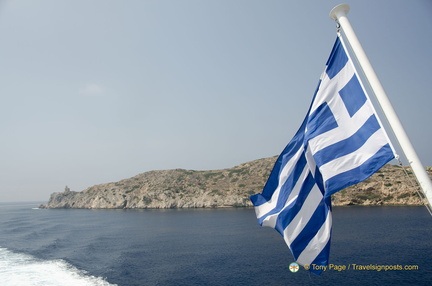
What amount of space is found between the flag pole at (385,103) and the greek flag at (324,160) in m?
0.65

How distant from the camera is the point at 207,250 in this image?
143ft

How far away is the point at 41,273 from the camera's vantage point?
32875 millimetres

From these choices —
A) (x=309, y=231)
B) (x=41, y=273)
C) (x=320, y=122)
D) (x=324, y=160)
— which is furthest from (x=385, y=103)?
(x=41, y=273)

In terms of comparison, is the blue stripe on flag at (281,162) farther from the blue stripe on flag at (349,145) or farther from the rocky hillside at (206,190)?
the rocky hillside at (206,190)

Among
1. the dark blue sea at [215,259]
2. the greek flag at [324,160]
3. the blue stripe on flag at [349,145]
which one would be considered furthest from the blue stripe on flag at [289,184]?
the dark blue sea at [215,259]

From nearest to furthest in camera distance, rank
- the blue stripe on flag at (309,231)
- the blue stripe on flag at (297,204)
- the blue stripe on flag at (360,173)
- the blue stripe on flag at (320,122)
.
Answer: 1. the blue stripe on flag at (360,173)
2. the blue stripe on flag at (320,122)
3. the blue stripe on flag at (309,231)
4. the blue stripe on flag at (297,204)

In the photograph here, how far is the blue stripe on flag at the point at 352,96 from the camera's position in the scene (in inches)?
249

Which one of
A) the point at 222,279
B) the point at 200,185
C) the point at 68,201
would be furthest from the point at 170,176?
the point at 222,279

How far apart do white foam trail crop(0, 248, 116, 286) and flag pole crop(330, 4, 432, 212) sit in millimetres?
32742

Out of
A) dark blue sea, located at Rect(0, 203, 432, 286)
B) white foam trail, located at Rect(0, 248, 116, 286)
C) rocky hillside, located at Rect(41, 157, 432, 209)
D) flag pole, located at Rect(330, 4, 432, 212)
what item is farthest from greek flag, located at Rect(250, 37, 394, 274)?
rocky hillside, located at Rect(41, 157, 432, 209)

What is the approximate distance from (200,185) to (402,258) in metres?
127

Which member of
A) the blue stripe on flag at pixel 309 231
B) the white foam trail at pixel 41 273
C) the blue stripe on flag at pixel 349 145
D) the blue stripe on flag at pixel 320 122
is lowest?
the white foam trail at pixel 41 273

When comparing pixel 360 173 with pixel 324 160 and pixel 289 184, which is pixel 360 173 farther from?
pixel 289 184

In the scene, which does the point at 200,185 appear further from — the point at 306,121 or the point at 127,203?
the point at 306,121
